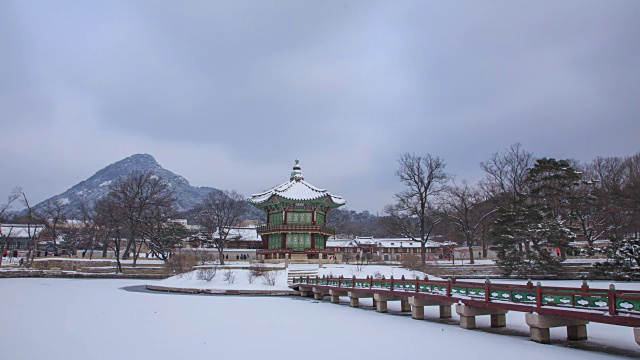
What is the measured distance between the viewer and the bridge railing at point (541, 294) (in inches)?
458

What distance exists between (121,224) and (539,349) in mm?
53682

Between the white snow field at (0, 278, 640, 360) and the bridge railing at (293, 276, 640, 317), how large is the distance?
1.21 meters

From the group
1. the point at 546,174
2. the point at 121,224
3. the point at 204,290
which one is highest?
the point at 546,174

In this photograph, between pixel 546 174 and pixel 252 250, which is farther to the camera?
pixel 252 250

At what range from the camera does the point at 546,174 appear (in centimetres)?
4662

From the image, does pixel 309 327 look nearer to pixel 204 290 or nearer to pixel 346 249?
pixel 204 290

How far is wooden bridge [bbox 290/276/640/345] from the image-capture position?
38.3 feet

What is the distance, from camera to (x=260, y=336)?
1477 cm

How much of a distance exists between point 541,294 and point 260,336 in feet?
28.8

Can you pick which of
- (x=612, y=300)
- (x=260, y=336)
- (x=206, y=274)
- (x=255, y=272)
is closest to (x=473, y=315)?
(x=612, y=300)

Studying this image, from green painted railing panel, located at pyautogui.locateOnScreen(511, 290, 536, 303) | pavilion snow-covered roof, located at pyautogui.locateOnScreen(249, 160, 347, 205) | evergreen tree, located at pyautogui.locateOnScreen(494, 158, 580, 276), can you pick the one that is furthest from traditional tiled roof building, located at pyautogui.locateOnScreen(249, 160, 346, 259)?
green painted railing panel, located at pyautogui.locateOnScreen(511, 290, 536, 303)

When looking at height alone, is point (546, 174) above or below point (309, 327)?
above

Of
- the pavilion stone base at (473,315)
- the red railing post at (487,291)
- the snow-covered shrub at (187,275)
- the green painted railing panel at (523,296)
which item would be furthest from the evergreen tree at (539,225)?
the green painted railing panel at (523,296)

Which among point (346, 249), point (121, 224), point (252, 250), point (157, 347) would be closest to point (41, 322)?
point (157, 347)
